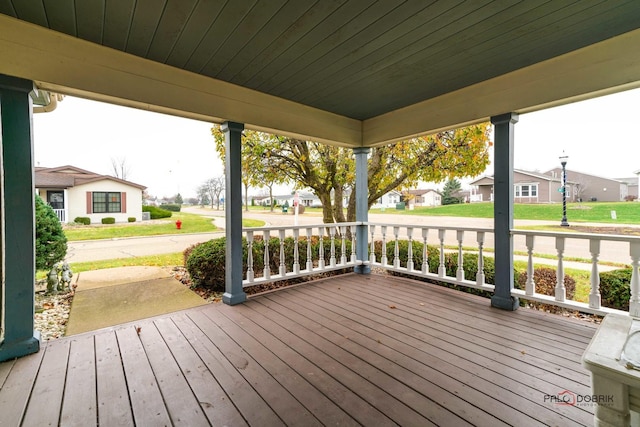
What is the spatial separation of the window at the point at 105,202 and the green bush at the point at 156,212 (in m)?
0.36

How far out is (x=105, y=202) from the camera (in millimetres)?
3604

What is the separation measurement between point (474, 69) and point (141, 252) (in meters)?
6.15

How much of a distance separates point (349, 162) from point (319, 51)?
360 cm

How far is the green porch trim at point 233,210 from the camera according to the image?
130 inches

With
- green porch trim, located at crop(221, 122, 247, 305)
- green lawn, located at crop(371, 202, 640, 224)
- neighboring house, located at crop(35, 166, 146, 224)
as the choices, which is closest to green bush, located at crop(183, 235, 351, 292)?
green porch trim, located at crop(221, 122, 247, 305)

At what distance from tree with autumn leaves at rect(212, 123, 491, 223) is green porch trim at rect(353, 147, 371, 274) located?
44.9 inches

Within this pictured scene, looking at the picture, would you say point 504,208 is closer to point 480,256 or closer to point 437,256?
point 480,256

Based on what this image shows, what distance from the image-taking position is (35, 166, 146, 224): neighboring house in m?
3.40

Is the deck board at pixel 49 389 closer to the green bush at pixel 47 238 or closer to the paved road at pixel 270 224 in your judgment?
the green bush at pixel 47 238

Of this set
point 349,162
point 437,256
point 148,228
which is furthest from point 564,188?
point 148,228

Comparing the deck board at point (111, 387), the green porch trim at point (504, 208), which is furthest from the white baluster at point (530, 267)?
the deck board at point (111, 387)

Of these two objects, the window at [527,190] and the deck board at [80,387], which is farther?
the window at [527,190]

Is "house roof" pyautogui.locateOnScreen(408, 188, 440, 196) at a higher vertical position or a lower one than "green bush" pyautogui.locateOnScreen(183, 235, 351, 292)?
higher

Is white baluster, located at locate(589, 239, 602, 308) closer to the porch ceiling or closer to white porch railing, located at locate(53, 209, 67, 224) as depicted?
the porch ceiling
